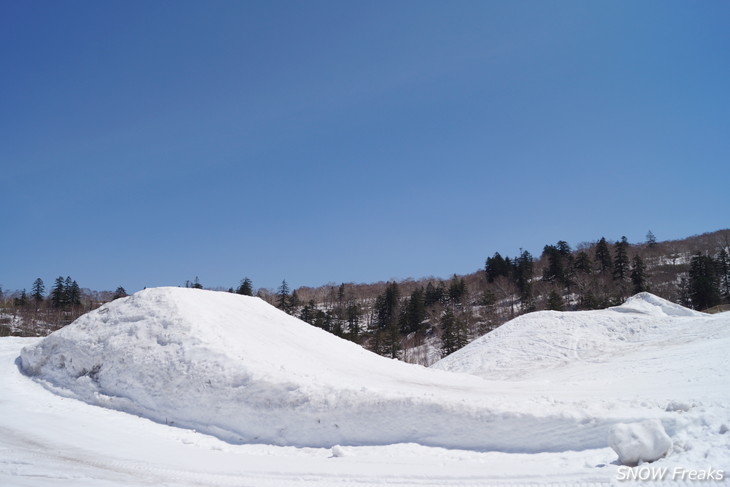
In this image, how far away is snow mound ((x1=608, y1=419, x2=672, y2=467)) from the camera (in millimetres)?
7805

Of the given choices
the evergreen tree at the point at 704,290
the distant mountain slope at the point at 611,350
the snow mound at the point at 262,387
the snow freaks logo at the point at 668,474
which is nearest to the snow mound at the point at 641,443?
the snow freaks logo at the point at 668,474

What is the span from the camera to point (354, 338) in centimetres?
6275

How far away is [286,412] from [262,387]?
1062mm

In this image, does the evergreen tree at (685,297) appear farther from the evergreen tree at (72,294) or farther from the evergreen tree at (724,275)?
the evergreen tree at (72,294)

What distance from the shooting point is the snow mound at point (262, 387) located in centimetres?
986

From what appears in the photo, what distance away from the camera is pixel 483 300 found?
80312 mm

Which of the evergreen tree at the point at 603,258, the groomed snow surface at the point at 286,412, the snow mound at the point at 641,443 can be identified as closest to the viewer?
the snow mound at the point at 641,443

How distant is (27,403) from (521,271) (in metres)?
88.7

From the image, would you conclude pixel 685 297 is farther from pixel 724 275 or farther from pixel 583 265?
pixel 583 265

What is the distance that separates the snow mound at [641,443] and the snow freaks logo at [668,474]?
0.28 m

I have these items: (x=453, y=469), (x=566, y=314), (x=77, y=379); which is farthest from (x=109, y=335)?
(x=566, y=314)

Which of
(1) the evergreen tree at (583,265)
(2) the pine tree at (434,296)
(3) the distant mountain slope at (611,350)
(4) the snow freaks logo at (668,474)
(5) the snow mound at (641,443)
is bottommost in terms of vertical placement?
(4) the snow freaks logo at (668,474)

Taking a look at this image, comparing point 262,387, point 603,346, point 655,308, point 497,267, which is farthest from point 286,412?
point 497,267

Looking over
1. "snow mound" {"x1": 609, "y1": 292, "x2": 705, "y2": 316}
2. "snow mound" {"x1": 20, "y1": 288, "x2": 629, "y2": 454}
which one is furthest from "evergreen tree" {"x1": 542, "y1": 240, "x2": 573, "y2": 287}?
"snow mound" {"x1": 20, "y1": 288, "x2": 629, "y2": 454}
